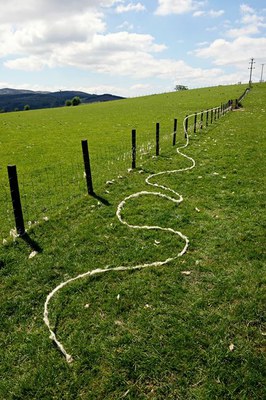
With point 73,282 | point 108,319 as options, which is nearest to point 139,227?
point 73,282

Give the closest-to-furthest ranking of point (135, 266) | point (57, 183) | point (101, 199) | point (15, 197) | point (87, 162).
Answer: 1. point (135, 266)
2. point (15, 197)
3. point (101, 199)
4. point (87, 162)
5. point (57, 183)

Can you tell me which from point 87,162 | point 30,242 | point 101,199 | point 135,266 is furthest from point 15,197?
point 135,266

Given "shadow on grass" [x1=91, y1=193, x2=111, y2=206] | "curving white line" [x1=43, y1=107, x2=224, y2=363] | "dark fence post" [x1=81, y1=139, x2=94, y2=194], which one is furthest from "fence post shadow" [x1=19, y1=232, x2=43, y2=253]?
"dark fence post" [x1=81, y1=139, x2=94, y2=194]

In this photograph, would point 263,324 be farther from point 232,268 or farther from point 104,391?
point 104,391

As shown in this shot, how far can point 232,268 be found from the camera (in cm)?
549

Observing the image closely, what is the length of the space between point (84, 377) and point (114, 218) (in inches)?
169

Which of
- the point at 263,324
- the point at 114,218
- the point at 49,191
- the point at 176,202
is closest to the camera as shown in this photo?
the point at 263,324

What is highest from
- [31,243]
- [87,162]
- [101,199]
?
[87,162]

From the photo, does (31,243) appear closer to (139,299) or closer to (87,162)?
(139,299)

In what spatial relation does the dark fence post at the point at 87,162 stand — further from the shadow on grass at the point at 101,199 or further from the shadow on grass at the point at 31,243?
the shadow on grass at the point at 31,243

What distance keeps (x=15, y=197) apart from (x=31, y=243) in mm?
1094

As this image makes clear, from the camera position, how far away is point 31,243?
655cm

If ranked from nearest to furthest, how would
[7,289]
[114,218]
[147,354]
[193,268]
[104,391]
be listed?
1. [104,391]
2. [147,354]
3. [7,289]
4. [193,268]
5. [114,218]

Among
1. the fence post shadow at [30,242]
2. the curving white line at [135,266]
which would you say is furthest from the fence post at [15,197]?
the curving white line at [135,266]
